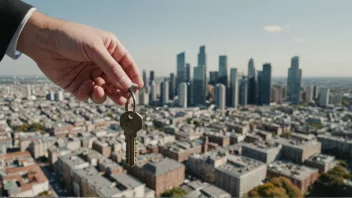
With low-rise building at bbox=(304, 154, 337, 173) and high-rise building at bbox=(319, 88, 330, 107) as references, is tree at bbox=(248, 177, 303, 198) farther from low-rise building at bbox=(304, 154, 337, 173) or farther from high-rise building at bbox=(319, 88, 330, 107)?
high-rise building at bbox=(319, 88, 330, 107)

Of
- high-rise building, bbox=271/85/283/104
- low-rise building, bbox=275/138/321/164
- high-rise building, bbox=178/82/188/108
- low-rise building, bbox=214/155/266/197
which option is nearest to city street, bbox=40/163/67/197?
low-rise building, bbox=214/155/266/197

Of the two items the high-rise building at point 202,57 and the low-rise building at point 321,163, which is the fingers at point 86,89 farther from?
the high-rise building at point 202,57

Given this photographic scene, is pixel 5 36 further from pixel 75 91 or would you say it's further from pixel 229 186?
pixel 229 186

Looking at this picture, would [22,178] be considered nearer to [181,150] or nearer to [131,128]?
[181,150]

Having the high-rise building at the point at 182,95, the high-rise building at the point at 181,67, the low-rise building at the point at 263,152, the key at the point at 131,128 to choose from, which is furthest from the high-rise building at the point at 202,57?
the key at the point at 131,128

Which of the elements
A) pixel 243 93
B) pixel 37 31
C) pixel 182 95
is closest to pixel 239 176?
pixel 37 31

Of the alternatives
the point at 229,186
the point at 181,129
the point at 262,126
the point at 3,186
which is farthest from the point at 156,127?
the point at 3,186
